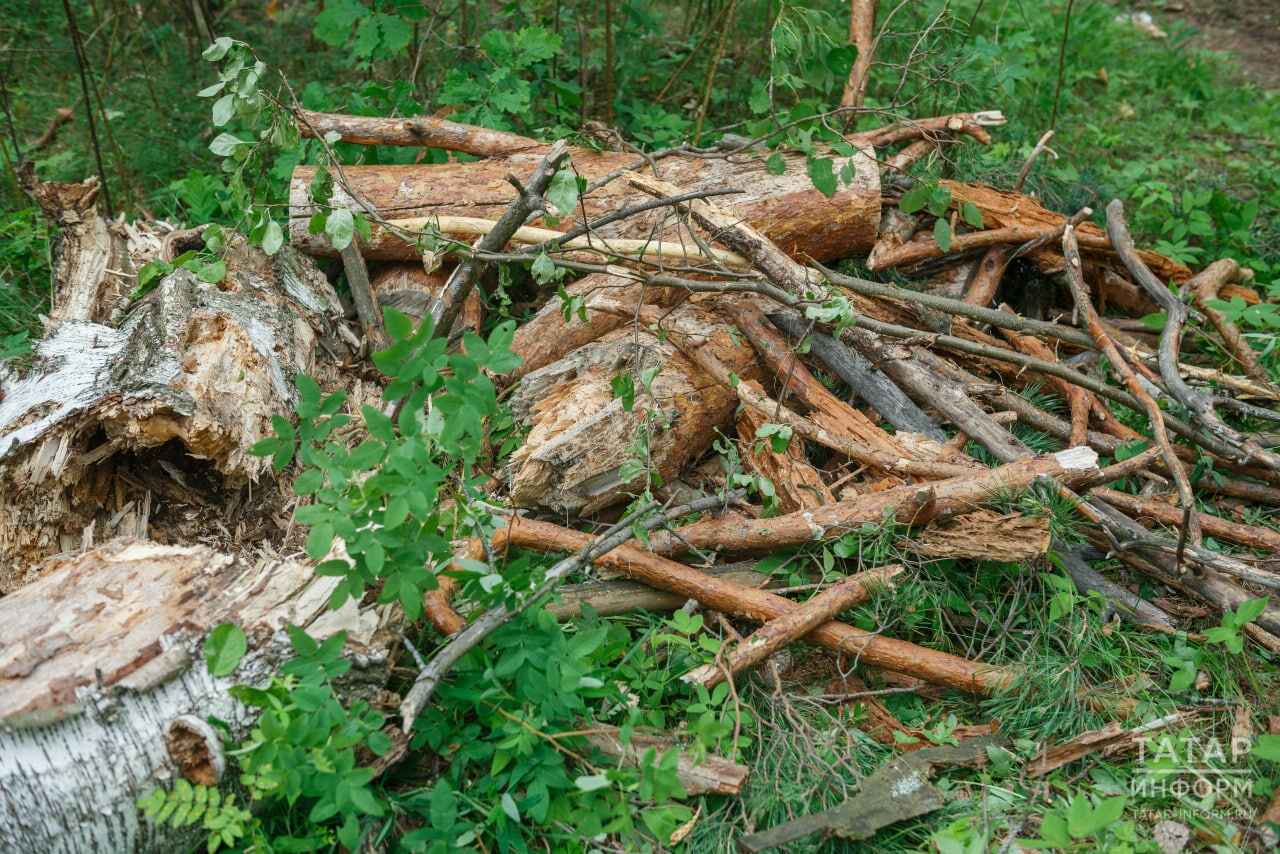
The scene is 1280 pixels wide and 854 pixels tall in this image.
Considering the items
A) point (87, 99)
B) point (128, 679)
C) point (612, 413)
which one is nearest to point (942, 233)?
point (612, 413)

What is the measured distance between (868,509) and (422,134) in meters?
2.56

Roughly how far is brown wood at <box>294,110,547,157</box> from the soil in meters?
5.71

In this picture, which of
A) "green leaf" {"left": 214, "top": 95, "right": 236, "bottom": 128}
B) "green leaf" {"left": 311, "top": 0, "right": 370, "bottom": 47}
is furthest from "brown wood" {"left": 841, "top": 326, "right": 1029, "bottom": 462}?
"green leaf" {"left": 311, "top": 0, "right": 370, "bottom": 47}

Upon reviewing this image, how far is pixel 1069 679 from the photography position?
2.30m

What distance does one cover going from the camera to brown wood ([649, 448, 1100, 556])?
2.47 meters

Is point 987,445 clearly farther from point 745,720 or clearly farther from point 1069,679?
point 745,720

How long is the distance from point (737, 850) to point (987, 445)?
165cm

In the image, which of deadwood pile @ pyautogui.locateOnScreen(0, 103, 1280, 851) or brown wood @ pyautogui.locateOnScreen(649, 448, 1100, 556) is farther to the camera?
brown wood @ pyautogui.locateOnScreen(649, 448, 1100, 556)

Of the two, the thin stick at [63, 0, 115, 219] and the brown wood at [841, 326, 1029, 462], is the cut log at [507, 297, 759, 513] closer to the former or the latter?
the brown wood at [841, 326, 1029, 462]

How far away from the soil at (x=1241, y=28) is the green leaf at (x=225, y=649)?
7.33 metres

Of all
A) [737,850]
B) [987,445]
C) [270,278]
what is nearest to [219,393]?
[270,278]

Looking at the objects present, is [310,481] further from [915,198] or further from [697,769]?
[915,198]

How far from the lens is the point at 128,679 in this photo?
1729 millimetres

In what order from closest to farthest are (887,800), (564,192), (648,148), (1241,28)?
(887,800) < (564,192) < (648,148) < (1241,28)
